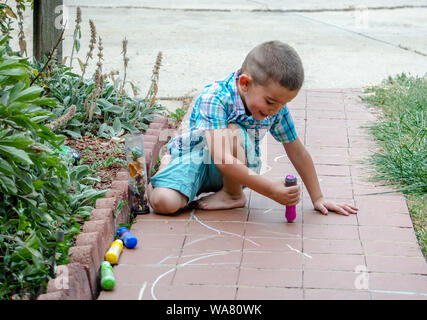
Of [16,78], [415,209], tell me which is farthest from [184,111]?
[16,78]

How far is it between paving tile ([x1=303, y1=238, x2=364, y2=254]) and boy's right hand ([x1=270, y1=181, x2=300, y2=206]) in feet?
0.63

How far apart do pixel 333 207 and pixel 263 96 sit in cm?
69

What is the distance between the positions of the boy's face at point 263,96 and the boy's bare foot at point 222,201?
433 millimetres

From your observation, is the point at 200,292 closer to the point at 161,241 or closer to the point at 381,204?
the point at 161,241

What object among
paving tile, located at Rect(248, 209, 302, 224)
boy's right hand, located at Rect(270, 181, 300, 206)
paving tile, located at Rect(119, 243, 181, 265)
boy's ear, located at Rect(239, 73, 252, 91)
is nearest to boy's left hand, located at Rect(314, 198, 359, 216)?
paving tile, located at Rect(248, 209, 302, 224)

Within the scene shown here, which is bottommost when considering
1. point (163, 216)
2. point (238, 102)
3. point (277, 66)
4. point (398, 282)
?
point (163, 216)

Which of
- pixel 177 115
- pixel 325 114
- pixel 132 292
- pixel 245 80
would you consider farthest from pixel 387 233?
pixel 177 115

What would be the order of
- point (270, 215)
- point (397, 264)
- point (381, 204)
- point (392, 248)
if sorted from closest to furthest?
point (397, 264) → point (392, 248) → point (270, 215) → point (381, 204)

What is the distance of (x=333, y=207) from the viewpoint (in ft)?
10.5

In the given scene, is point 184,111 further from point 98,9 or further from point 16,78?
point 98,9

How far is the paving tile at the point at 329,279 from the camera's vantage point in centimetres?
252

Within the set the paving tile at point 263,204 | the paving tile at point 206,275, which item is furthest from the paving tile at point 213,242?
the paving tile at point 263,204

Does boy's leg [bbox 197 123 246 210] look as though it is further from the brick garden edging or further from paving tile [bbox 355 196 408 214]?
paving tile [bbox 355 196 408 214]

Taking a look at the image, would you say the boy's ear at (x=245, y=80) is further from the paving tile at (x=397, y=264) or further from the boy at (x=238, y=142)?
the paving tile at (x=397, y=264)
